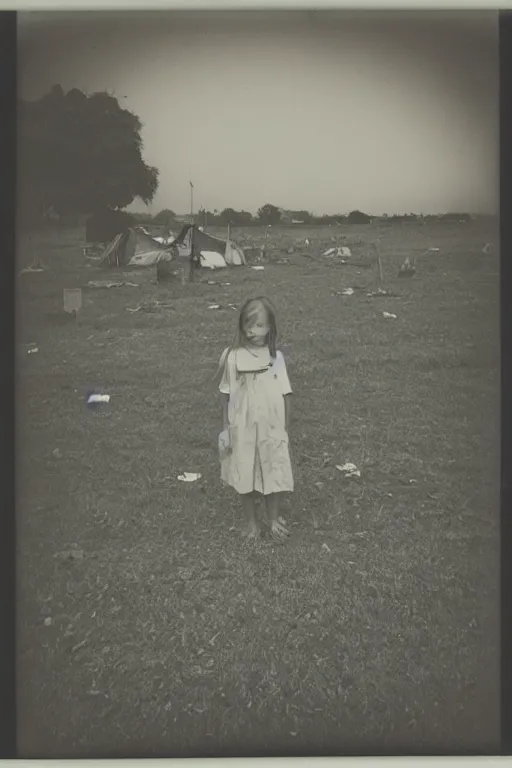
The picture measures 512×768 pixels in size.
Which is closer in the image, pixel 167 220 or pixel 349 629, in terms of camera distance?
pixel 349 629

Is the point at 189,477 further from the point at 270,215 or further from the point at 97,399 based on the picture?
the point at 270,215

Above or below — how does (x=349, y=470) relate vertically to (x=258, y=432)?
below

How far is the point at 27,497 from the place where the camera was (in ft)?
8.97

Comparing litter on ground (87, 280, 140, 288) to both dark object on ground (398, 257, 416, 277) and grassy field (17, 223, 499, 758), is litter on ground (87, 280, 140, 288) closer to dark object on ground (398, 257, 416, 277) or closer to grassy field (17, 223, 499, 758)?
grassy field (17, 223, 499, 758)

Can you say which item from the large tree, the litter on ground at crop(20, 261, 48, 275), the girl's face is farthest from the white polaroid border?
the girl's face

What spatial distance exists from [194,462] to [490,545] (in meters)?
1.28

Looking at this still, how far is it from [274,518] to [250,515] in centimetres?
10

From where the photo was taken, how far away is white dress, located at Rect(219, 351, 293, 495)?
2715 millimetres

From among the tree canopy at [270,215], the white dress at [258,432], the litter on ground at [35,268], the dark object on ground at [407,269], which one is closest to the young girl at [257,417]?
the white dress at [258,432]

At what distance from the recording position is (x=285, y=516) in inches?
108

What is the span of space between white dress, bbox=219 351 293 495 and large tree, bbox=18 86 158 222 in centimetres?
89

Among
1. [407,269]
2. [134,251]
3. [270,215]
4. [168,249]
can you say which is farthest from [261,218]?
[407,269]

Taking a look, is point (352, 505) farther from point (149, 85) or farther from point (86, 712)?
point (149, 85)

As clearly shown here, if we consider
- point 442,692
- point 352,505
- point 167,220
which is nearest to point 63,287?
point 167,220
